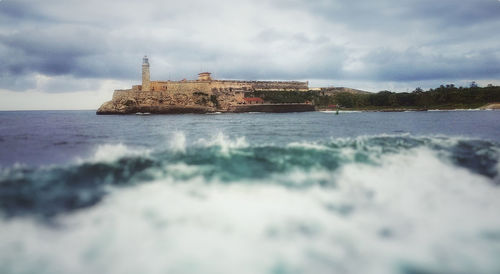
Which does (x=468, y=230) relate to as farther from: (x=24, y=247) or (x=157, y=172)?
(x=24, y=247)

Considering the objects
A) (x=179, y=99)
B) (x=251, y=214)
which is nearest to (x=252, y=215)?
(x=251, y=214)

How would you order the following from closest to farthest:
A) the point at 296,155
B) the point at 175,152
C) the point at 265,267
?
the point at 265,267, the point at 296,155, the point at 175,152

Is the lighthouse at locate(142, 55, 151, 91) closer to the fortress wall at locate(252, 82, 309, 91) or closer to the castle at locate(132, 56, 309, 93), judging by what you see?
the castle at locate(132, 56, 309, 93)

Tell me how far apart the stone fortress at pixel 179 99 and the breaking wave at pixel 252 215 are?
76844 millimetres

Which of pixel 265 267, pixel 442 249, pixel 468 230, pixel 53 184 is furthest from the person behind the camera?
pixel 53 184

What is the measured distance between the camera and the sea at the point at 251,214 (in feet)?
18.7

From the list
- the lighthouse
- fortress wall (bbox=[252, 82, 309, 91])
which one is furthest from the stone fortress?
fortress wall (bbox=[252, 82, 309, 91])

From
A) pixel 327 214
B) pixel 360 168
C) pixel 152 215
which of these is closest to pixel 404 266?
pixel 327 214

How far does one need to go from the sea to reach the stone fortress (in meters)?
76.3

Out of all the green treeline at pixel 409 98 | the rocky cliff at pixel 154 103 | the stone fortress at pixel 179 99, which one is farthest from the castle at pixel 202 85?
the green treeline at pixel 409 98

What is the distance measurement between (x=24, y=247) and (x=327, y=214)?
5.35m

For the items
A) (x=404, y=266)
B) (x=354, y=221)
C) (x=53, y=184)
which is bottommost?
(x=404, y=266)

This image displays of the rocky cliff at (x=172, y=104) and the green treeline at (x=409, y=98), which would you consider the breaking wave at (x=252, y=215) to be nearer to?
the rocky cliff at (x=172, y=104)

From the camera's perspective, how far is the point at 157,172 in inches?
331
